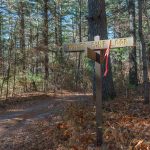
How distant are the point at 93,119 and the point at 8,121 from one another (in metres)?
3.38

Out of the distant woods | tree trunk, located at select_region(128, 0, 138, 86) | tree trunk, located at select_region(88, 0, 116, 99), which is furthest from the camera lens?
the distant woods

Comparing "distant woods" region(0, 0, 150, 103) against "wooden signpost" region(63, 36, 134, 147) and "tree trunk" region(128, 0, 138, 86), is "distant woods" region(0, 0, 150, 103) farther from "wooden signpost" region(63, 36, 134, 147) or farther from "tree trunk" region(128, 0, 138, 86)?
"wooden signpost" region(63, 36, 134, 147)

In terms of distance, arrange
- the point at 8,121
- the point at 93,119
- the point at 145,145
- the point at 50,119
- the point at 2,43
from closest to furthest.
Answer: the point at 145,145 → the point at 93,119 → the point at 50,119 → the point at 8,121 → the point at 2,43

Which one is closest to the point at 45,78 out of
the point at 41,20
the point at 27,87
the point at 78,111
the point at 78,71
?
the point at 27,87

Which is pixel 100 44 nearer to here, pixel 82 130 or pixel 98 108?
pixel 98 108

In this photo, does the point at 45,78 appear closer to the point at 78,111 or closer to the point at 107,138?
the point at 78,111

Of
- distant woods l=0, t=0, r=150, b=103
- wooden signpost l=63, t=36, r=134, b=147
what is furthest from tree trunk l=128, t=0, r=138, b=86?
wooden signpost l=63, t=36, r=134, b=147

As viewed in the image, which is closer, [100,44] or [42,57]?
[100,44]

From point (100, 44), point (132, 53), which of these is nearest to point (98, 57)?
point (100, 44)

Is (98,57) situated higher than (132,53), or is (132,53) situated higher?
(132,53)

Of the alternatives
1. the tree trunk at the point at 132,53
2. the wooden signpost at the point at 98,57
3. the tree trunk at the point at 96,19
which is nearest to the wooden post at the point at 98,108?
the wooden signpost at the point at 98,57

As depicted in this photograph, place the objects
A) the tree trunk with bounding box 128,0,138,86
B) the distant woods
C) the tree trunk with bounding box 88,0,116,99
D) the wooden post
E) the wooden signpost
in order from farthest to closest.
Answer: the distant woods
the tree trunk with bounding box 128,0,138,86
the tree trunk with bounding box 88,0,116,99
the wooden post
the wooden signpost

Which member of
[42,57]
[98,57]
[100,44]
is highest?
[42,57]

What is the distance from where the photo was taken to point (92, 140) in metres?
7.12
